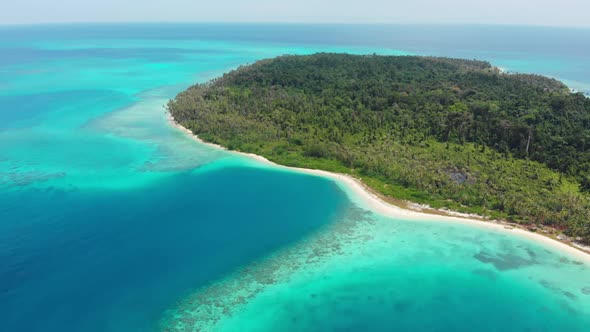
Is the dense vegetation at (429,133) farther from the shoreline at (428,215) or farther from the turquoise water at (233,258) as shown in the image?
the turquoise water at (233,258)

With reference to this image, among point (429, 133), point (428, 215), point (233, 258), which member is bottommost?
point (233, 258)

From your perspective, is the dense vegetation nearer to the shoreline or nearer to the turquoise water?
the shoreline

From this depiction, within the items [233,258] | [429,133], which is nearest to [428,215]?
[233,258]

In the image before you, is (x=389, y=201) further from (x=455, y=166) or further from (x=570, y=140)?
(x=570, y=140)

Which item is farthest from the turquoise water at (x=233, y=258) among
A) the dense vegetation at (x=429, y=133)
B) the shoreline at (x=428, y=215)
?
the dense vegetation at (x=429, y=133)

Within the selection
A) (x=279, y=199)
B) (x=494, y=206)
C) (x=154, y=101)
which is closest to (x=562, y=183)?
(x=494, y=206)

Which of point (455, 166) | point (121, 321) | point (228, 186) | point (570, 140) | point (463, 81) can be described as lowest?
point (121, 321)

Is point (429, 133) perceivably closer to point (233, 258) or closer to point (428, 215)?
point (428, 215)

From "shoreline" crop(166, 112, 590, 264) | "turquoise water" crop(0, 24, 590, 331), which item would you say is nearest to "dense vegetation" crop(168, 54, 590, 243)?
"shoreline" crop(166, 112, 590, 264)

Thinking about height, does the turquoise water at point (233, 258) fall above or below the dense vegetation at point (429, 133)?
below
